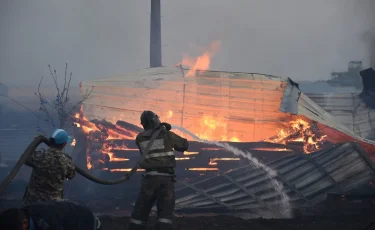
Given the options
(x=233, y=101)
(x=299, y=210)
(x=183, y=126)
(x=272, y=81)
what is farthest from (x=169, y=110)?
(x=299, y=210)

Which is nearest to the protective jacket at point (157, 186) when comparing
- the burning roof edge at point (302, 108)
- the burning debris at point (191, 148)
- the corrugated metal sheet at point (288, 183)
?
the corrugated metal sheet at point (288, 183)

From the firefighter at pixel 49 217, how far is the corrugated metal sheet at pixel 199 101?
838cm

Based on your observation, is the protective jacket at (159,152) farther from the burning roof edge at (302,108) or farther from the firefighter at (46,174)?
the burning roof edge at (302,108)

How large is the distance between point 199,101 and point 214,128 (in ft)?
3.17

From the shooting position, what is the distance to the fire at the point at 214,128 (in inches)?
506

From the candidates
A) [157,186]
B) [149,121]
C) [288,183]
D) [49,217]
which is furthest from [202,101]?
[49,217]

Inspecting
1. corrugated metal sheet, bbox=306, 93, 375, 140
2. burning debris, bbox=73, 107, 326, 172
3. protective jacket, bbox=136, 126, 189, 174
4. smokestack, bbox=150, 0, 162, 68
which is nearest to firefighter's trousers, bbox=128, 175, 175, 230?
protective jacket, bbox=136, 126, 189, 174

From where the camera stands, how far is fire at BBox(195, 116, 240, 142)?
12.9 m

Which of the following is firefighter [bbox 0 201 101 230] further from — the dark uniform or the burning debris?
the burning debris

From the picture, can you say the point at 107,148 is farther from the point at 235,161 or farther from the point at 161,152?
the point at 161,152

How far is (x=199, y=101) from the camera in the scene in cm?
1300

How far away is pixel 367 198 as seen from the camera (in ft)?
31.3

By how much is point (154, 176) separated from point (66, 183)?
7.34 m

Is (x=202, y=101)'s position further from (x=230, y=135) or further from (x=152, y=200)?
(x=152, y=200)
